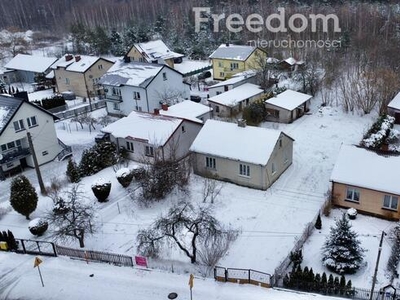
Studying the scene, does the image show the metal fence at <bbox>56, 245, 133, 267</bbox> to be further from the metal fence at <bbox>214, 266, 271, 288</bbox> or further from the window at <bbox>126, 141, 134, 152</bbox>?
the window at <bbox>126, 141, 134, 152</bbox>

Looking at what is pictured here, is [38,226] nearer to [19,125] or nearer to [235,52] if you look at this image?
[19,125]

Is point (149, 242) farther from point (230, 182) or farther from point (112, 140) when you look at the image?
point (112, 140)

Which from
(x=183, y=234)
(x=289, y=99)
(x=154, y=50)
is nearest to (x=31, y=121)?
(x=183, y=234)

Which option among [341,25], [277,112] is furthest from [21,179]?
[341,25]

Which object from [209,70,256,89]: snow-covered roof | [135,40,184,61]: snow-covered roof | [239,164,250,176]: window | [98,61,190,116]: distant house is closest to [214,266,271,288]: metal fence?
[239,164,250,176]: window

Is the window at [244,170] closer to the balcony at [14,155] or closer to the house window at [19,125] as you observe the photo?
the balcony at [14,155]

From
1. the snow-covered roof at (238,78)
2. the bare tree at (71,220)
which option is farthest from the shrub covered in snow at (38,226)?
the snow-covered roof at (238,78)
